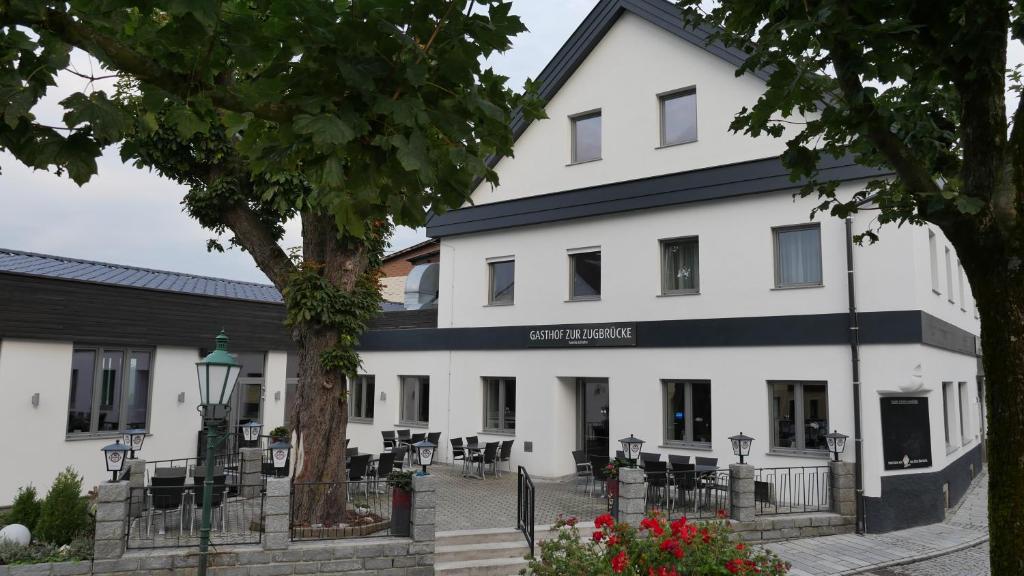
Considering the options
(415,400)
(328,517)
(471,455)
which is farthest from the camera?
(415,400)

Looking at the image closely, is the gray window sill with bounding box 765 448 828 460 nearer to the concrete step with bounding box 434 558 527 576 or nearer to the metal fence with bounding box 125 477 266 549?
the concrete step with bounding box 434 558 527 576

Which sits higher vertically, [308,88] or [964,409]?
[308,88]

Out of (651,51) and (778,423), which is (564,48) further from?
(778,423)

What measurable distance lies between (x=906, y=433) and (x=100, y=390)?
15985 millimetres

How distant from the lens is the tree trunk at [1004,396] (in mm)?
4270

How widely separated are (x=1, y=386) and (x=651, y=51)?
14.8m

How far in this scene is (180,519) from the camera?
9984 mm

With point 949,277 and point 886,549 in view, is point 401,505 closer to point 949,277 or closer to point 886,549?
point 886,549

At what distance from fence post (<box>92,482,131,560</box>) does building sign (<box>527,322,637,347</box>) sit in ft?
31.8

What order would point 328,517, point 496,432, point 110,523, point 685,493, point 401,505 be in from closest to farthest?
point 110,523, point 401,505, point 328,517, point 685,493, point 496,432

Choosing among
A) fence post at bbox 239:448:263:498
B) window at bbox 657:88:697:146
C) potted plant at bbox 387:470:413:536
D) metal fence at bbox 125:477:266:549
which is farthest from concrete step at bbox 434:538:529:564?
window at bbox 657:88:697:146

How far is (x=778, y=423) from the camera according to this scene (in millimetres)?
13469

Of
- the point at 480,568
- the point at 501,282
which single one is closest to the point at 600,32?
the point at 501,282

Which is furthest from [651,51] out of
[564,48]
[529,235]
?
[529,235]
